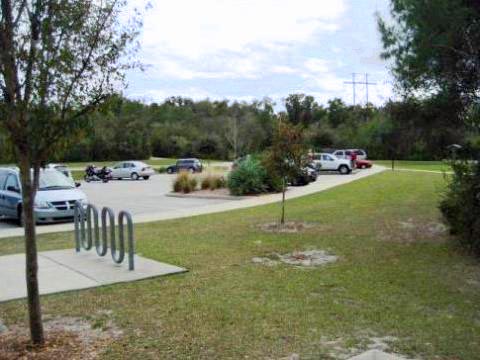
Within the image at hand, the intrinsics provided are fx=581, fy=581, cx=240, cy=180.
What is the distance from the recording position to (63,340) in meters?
5.30

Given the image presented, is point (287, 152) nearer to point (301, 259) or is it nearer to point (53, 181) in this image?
point (301, 259)

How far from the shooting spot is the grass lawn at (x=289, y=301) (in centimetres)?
508

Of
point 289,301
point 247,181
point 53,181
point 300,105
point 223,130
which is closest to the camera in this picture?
point 289,301

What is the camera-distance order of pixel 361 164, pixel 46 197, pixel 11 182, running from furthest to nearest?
pixel 361 164
pixel 11 182
pixel 46 197

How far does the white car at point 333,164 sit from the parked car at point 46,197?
28.2 metres

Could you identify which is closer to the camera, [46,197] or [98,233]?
[98,233]

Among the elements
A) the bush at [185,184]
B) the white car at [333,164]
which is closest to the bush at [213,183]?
the bush at [185,184]

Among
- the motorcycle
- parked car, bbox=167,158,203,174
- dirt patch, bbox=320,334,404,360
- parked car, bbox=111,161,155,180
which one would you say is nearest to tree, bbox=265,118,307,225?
dirt patch, bbox=320,334,404,360

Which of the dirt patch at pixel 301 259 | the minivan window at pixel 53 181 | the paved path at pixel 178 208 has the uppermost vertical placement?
the minivan window at pixel 53 181

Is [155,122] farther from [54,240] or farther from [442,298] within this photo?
[442,298]

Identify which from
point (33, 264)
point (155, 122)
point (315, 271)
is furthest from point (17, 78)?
point (155, 122)

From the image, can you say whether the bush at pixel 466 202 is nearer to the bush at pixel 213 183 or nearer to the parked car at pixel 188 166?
the bush at pixel 213 183

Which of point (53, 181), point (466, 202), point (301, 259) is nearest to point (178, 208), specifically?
point (53, 181)

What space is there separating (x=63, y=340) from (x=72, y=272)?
3063 mm
